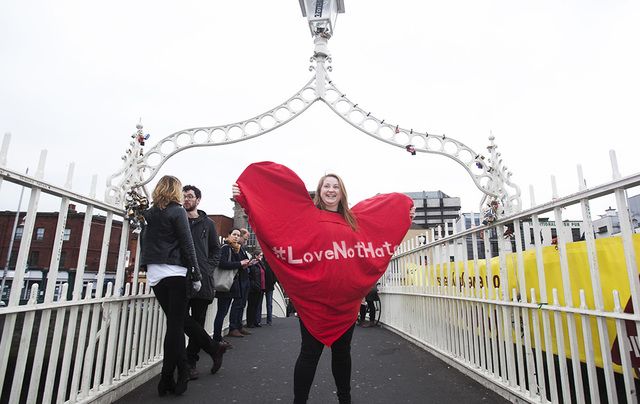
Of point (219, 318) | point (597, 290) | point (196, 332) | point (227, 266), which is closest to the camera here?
point (597, 290)

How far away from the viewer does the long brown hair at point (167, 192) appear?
3.69 meters

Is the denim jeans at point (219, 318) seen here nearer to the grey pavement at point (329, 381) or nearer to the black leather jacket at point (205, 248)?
the grey pavement at point (329, 381)

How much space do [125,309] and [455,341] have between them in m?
3.75

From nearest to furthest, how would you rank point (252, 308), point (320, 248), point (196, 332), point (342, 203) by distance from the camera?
1. point (320, 248)
2. point (342, 203)
3. point (196, 332)
4. point (252, 308)

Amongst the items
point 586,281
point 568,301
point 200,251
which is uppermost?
point 200,251

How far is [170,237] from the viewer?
3629 millimetres

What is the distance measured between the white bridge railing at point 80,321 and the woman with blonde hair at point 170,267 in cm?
44

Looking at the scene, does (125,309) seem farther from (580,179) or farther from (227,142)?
(580,179)

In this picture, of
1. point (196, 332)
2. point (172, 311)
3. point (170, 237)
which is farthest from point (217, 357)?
point (170, 237)

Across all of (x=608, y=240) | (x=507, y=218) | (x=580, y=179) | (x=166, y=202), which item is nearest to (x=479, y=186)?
(x=507, y=218)

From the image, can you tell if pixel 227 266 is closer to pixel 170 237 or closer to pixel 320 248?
pixel 170 237

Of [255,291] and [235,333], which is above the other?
[255,291]

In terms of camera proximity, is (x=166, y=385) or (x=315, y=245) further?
(x=166, y=385)

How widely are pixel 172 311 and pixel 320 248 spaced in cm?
160
